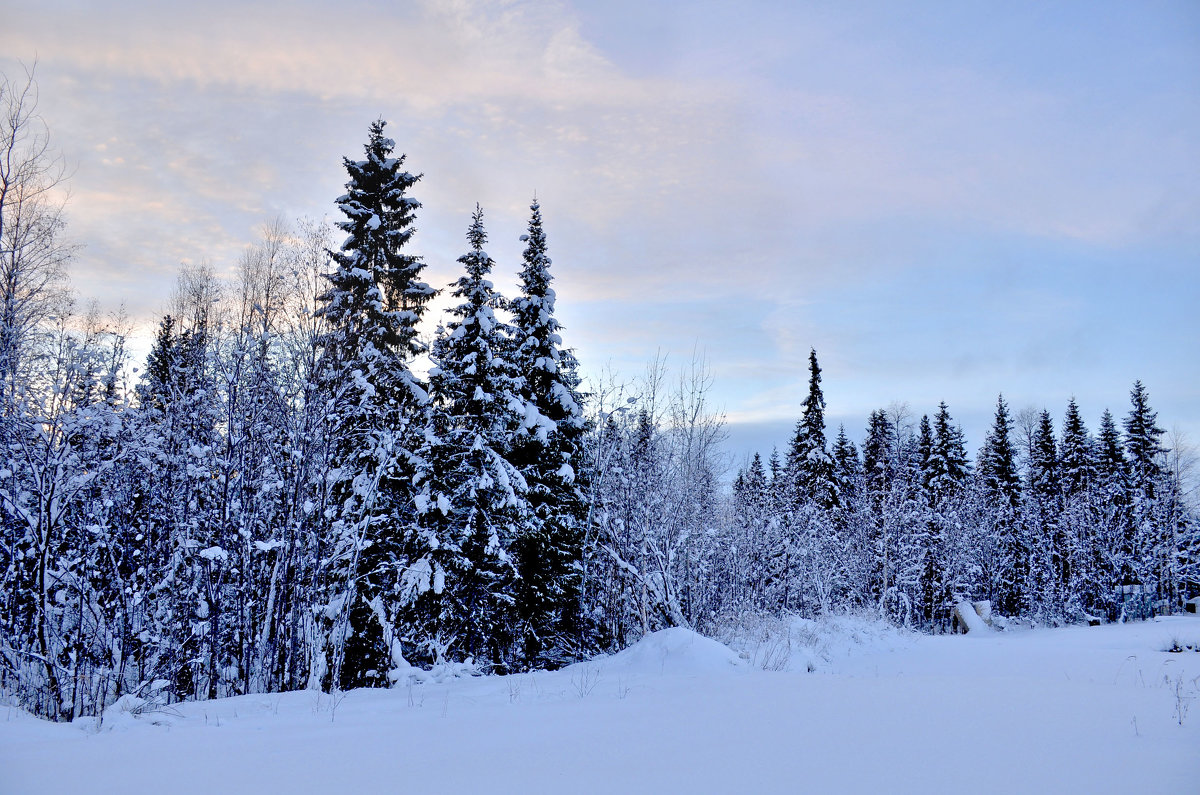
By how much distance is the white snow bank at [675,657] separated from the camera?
11383 millimetres

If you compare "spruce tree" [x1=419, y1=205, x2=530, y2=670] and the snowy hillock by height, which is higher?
"spruce tree" [x1=419, y1=205, x2=530, y2=670]

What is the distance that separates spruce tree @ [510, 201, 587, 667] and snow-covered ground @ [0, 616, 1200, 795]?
8810 millimetres

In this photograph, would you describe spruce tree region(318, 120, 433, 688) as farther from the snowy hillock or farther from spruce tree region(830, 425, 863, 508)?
spruce tree region(830, 425, 863, 508)

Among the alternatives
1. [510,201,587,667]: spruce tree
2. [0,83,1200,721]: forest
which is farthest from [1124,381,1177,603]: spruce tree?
[510,201,587,667]: spruce tree

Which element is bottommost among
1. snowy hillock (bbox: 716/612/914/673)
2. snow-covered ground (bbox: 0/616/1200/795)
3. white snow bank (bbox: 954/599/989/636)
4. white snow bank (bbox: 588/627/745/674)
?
white snow bank (bbox: 954/599/989/636)

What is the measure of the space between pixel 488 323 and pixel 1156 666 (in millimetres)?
17522

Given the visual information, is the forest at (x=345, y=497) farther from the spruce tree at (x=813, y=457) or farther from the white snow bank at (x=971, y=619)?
the spruce tree at (x=813, y=457)

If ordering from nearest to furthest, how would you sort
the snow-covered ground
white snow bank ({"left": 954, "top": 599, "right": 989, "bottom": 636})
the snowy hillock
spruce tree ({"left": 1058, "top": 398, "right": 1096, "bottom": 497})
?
the snow-covered ground < the snowy hillock < white snow bank ({"left": 954, "top": 599, "right": 989, "bottom": 636}) < spruce tree ({"left": 1058, "top": 398, "right": 1096, "bottom": 497})

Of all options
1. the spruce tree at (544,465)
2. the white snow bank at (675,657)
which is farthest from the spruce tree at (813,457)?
the white snow bank at (675,657)

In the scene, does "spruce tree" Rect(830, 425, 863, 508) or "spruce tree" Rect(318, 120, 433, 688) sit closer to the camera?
"spruce tree" Rect(318, 120, 433, 688)

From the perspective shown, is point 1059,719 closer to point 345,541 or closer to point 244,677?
point 345,541

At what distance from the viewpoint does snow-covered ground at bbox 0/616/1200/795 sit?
189 inches

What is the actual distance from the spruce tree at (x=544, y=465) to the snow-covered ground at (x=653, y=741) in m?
8.81

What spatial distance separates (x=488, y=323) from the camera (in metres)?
17.4
